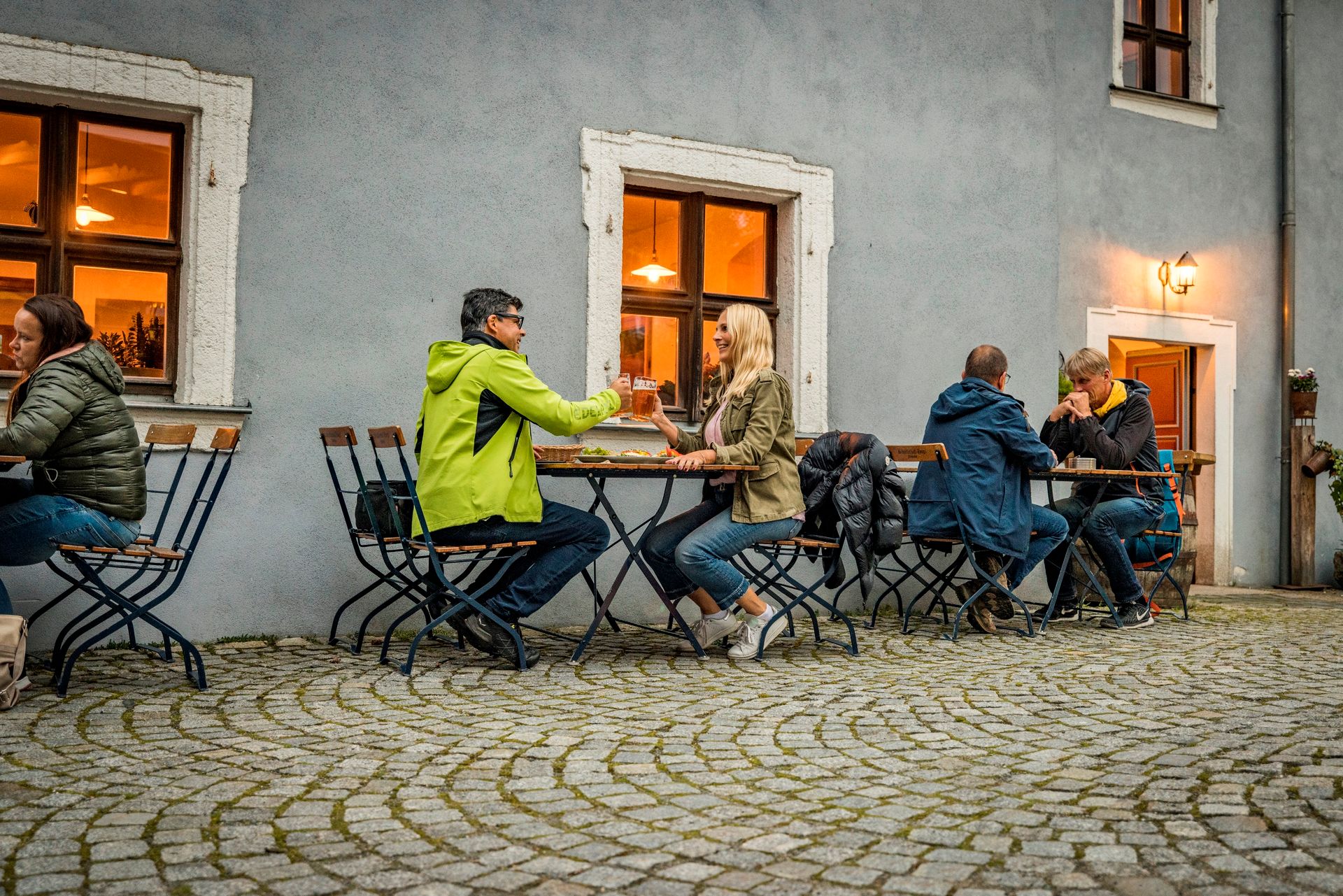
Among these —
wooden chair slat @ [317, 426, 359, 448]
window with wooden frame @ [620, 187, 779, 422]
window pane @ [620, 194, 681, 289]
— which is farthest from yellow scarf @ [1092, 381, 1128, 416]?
wooden chair slat @ [317, 426, 359, 448]

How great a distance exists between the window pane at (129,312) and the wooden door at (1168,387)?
7.69 meters

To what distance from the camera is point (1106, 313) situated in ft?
31.7

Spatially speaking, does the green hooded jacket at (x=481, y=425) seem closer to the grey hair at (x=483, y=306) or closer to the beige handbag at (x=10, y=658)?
the grey hair at (x=483, y=306)

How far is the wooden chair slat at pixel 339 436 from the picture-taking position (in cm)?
534

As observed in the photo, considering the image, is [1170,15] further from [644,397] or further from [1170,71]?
[644,397]

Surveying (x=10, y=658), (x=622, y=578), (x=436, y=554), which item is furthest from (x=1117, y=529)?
(x=10, y=658)

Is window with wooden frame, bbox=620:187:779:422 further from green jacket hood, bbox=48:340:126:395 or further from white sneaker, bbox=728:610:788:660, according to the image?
green jacket hood, bbox=48:340:126:395

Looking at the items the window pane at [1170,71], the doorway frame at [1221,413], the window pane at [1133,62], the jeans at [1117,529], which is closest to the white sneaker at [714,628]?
the jeans at [1117,529]

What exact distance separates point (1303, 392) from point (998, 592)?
15.9 feet

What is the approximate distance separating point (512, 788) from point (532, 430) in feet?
12.0

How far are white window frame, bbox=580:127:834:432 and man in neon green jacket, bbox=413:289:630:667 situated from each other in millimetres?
1580

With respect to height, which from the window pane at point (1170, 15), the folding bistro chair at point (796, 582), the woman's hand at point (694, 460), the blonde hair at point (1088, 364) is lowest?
the folding bistro chair at point (796, 582)

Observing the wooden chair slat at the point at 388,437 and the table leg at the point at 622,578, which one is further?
the table leg at the point at 622,578

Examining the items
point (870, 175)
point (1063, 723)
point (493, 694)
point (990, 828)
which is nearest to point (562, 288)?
point (870, 175)
